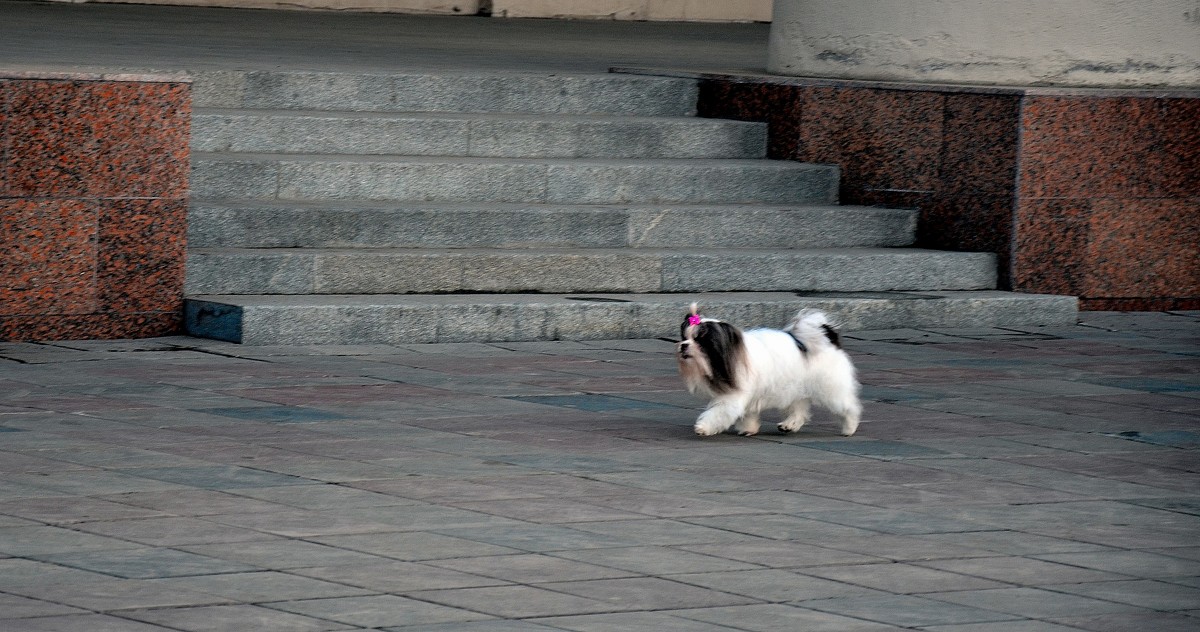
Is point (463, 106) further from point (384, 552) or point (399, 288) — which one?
point (384, 552)

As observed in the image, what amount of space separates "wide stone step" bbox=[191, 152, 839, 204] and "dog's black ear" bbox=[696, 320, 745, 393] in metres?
4.30

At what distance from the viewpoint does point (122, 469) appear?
6.89m

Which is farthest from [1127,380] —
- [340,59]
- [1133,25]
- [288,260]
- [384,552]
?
[340,59]

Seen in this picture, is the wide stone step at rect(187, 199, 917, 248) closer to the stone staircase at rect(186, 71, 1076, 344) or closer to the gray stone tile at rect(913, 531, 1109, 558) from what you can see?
the stone staircase at rect(186, 71, 1076, 344)

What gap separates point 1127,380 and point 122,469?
534 centimetres

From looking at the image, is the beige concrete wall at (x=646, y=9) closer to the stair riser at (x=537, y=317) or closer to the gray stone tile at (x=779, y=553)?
the stair riser at (x=537, y=317)

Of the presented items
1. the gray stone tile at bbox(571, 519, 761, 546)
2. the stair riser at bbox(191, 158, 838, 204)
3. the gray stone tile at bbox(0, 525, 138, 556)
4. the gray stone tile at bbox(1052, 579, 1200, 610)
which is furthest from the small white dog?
the stair riser at bbox(191, 158, 838, 204)

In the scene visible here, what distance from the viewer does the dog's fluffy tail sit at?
312 inches

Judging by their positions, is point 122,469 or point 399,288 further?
point 399,288

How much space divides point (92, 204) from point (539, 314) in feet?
7.83

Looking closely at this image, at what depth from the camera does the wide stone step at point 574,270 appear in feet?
34.1

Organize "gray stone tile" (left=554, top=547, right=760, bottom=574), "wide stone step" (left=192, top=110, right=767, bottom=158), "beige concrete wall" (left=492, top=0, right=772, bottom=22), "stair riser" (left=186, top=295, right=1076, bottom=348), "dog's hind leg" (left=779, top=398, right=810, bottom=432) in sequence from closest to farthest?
"gray stone tile" (left=554, top=547, right=760, bottom=574) < "dog's hind leg" (left=779, top=398, right=810, bottom=432) < "stair riser" (left=186, top=295, right=1076, bottom=348) < "wide stone step" (left=192, top=110, right=767, bottom=158) < "beige concrete wall" (left=492, top=0, right=772, bottom=22)

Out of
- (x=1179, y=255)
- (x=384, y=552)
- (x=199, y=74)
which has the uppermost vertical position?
(x=199, y=74)

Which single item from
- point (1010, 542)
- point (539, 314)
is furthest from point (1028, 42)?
point (1010, 542)
